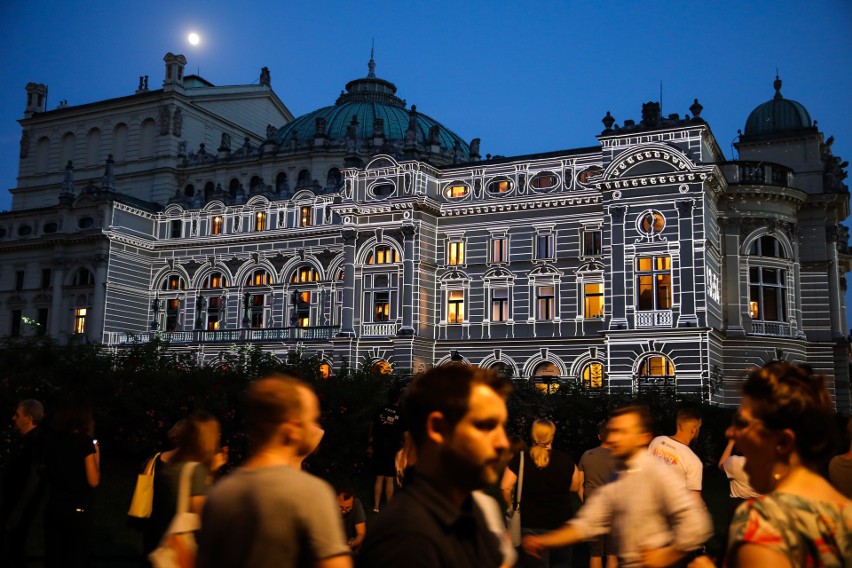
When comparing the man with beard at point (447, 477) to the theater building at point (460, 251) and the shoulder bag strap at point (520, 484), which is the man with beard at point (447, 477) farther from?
the theater building at point (460, 251)

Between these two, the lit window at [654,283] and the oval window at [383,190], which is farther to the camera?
the oval window at [383,190]

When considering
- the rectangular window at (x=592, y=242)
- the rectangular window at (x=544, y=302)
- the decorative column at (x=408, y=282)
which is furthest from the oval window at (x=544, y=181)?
the decorative column at (x=408, y=282)

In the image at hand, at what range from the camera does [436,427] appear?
14.7 feet

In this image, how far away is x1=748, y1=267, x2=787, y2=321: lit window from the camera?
46875 mm

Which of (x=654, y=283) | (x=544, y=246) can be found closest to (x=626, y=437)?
(x=654, y=283)

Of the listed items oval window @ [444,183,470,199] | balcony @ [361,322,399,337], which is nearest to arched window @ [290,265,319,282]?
balcony @ [361,322,399,337]

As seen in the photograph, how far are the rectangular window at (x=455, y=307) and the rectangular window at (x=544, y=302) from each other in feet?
14.8

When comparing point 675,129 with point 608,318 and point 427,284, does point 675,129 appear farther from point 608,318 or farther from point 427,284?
point 427,284

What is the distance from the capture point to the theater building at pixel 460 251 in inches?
1736

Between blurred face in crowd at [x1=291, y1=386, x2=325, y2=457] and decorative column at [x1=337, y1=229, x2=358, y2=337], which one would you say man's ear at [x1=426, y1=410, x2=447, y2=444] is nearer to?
blurred face in crowd at [x1=291, y1=386, x2=325, y2=457]

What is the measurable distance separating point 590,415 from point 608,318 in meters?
14.5

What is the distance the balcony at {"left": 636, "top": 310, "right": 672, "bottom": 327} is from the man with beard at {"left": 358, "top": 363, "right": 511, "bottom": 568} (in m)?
40.0

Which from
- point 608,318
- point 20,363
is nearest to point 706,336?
point 608,318

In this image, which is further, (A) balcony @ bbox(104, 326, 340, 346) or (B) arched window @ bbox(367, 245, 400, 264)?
(A) balcony @ bbox(104, 326, 340, 346)
